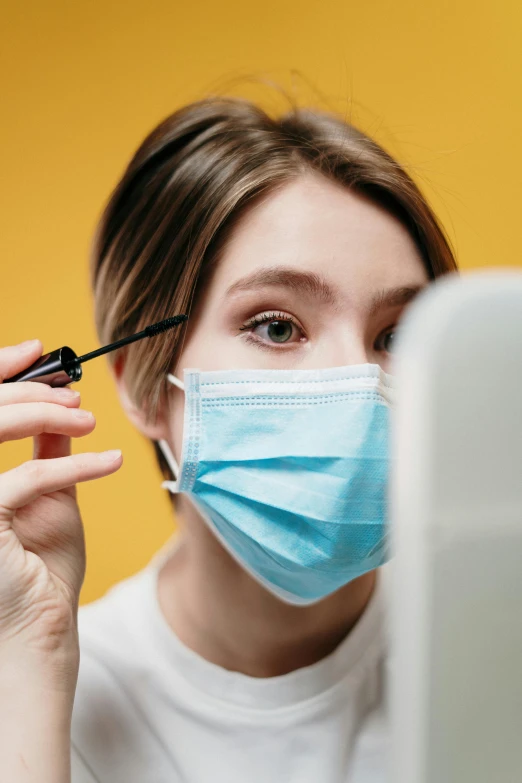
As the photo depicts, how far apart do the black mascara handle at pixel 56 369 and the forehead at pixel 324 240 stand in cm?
26

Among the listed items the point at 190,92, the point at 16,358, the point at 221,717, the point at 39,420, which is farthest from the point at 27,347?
the point at 190,92

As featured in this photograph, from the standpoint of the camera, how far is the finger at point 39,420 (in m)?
1.04

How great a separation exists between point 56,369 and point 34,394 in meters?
0.05

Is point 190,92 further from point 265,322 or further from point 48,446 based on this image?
point 48,446

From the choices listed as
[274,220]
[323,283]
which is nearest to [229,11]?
[274,220]

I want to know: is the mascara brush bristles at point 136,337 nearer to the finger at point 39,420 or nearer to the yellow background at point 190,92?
the finger at point 39,420

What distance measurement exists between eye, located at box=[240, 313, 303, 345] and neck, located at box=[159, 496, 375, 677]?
13.8 inches

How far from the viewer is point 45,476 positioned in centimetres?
104

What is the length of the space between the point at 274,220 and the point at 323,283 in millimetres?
142

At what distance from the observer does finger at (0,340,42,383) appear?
1.12 meters

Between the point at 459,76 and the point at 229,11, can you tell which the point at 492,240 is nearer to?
the point at 459,76

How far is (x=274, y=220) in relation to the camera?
1.19 m

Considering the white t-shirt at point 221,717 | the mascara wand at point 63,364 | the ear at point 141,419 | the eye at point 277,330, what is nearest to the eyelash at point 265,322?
the eye at point 277,330

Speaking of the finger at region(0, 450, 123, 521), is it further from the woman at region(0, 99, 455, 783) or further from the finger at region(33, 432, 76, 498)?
the finger at region(33, 432, 76, 498)
